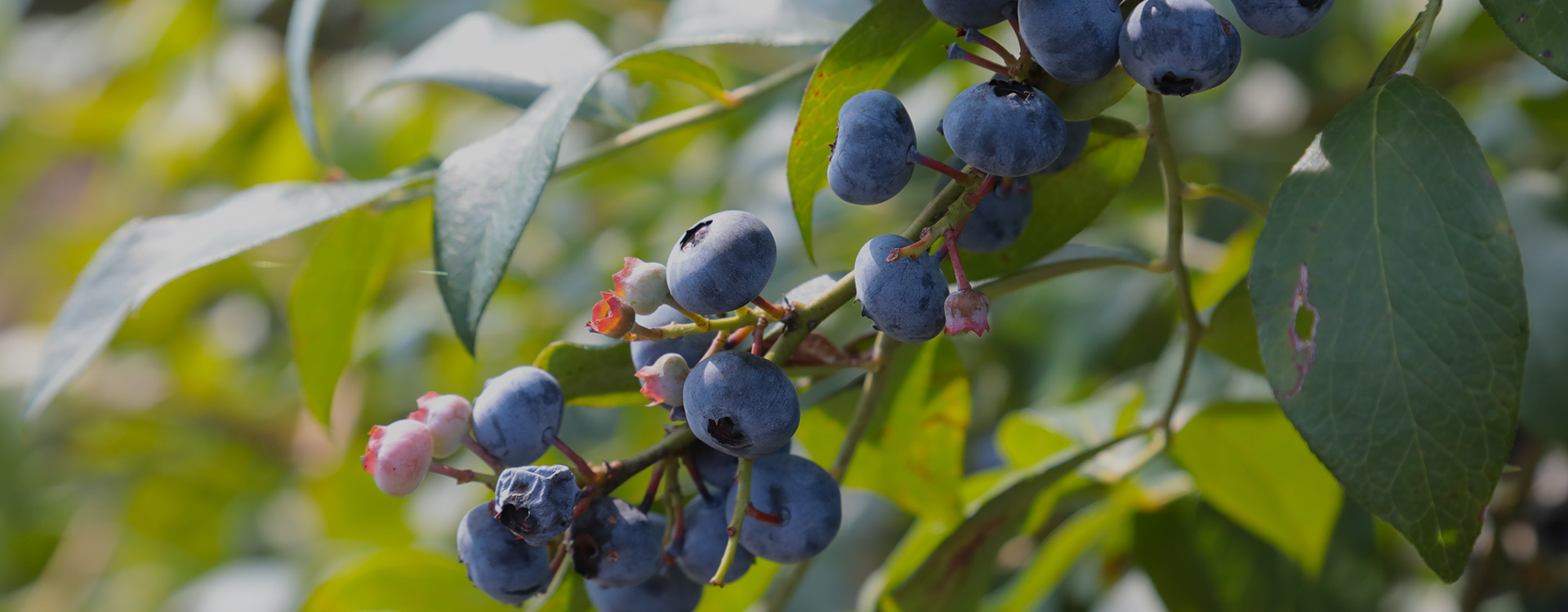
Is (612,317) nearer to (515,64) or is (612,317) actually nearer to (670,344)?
(670,344)

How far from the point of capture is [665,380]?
1.70 feet

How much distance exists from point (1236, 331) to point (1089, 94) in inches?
13.4

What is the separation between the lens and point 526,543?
560 mm

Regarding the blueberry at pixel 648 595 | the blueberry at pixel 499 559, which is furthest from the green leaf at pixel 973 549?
the blueberry at pixel 499 559

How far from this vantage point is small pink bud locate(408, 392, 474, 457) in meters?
0.57

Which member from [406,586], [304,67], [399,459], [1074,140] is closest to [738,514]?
[399,459]

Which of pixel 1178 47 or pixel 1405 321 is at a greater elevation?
pixel 1178 47

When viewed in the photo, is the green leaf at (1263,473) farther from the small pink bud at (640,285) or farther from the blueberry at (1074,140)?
the small pink bud at (640,285)

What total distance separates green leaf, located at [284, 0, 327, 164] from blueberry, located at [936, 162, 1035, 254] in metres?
0.62

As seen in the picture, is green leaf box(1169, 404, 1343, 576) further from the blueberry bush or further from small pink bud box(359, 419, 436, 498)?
small pink bud box(359, 419, 436, 498)

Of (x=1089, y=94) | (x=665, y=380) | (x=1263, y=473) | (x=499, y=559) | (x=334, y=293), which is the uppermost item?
(x=1089, y=94)

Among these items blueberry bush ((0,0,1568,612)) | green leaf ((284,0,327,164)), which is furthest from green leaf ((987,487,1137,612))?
green leaf ((284,0,327,164))

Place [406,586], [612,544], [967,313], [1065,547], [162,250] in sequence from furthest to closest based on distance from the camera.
Answer: [1065,547] → [406,586] → [162,250] → [612,544] → [967,313]

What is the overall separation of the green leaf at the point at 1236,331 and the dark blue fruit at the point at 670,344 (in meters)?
0.41
